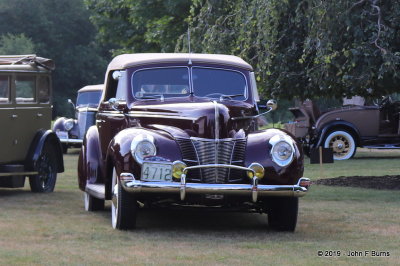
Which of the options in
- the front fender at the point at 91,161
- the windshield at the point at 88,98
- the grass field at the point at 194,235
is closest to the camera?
the grass field at the point at 194,235

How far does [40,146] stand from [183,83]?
4.01 m

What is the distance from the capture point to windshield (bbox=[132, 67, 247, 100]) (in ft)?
35.5

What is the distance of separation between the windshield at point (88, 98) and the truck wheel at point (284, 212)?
61.3 ft

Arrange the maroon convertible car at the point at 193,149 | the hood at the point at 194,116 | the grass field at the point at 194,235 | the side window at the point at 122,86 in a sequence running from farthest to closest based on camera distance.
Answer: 1. the side window at the point at 122,86
2. the hood at the point at 194,116
3. the maroon convertible car at the point at 193,149
4. the grass field at the point at 194,235

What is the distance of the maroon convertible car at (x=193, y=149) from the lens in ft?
30.8

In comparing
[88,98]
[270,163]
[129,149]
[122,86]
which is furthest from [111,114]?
[88,98]

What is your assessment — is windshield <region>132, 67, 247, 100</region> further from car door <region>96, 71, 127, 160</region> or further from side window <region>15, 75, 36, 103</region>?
side window <region>15, 75, 36, 103</region>

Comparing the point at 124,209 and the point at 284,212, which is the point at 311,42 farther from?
the point at 124,209

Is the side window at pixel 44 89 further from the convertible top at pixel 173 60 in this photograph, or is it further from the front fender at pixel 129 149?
the front fender at pixel 129 149

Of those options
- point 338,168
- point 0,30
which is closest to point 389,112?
point 338,168

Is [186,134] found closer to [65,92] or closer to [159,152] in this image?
[159,152]

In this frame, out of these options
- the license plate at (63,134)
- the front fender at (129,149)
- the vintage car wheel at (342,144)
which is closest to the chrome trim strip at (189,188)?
the front fender at (129,149)

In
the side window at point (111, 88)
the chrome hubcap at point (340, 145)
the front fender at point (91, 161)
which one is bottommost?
the chrome hubcap at point (340, 145)

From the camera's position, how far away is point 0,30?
84312mm
